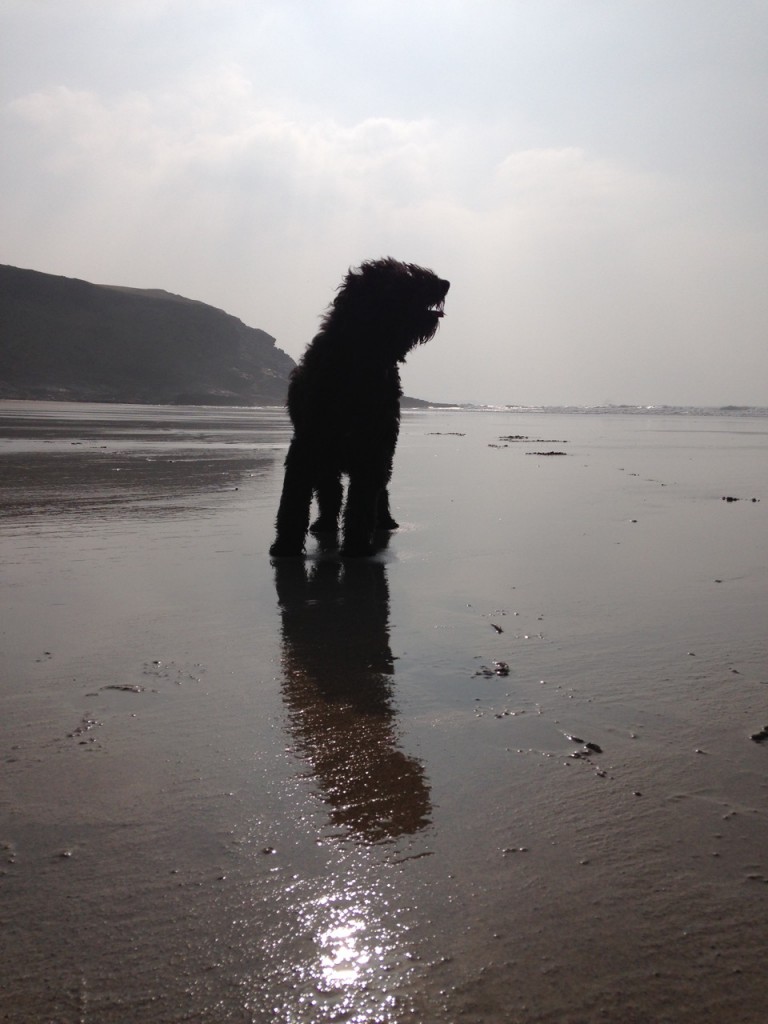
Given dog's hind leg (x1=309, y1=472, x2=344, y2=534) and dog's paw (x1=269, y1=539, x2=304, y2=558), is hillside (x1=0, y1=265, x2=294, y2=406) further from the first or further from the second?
dog's paw (x1=269, y1=539, x2=304, y2=558)

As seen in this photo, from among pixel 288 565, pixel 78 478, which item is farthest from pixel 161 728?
pixel 78 478

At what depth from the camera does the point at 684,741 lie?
2.63 m

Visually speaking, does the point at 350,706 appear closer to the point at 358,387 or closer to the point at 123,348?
the point at 358,387

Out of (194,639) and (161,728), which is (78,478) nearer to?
(194,639)

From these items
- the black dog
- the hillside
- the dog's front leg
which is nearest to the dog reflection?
the dog's front leg

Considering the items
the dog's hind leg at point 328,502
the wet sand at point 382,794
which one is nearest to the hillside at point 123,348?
the dog's hind leg at point 328,502

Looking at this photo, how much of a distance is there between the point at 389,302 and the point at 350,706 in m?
3.64

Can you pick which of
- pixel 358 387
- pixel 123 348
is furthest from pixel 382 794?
pixel 123 348

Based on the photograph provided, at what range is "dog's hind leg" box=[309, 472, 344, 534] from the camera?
683 cm

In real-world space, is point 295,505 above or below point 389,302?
below

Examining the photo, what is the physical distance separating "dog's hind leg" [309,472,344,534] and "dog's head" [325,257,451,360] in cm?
126

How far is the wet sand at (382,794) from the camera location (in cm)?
157

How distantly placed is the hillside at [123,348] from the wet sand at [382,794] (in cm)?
9040

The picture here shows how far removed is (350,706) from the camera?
3.00 metres
